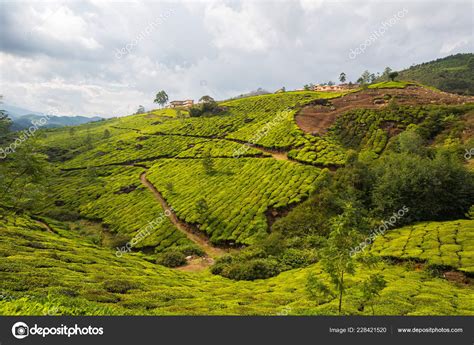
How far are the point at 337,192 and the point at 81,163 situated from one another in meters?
98.0

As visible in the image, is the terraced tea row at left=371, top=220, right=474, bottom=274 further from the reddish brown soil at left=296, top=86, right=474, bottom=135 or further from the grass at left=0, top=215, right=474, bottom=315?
the reddish brown soil at left=296, top=86, right=474, bottom=135

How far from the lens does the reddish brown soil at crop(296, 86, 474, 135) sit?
85125 mm

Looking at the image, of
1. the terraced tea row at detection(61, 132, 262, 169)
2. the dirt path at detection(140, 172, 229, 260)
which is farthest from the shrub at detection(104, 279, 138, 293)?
the terraced tea row at detection(61, 132, 262, 169)

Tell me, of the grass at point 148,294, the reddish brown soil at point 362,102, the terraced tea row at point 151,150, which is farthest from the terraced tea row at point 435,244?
the reddish brown soil at point 362,102

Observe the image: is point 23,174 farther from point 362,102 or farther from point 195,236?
point 362,102

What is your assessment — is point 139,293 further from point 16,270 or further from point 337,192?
point 337,192

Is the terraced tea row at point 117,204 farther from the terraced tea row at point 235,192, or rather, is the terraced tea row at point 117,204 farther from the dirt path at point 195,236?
the terraced tea row at point 235,192

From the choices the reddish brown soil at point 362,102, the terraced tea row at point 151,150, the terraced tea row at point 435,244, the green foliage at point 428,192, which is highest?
the reddish brown soil at point 362,102

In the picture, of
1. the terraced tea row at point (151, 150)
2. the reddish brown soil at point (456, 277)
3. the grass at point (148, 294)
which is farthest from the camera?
the terraced tea row at point (151, 150)

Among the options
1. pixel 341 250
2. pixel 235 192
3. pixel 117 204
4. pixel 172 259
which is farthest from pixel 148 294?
pixel 117 204

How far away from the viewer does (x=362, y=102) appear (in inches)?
3858

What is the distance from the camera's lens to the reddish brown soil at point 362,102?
85125 mm
